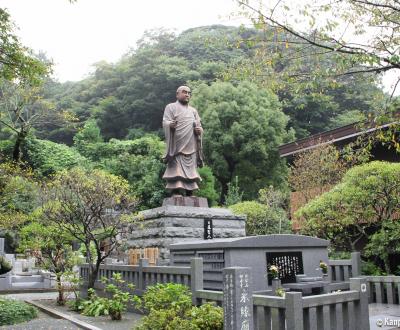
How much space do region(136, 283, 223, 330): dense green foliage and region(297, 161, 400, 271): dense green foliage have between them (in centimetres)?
660

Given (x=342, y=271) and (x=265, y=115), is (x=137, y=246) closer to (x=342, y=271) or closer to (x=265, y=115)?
(x=342, y=271)

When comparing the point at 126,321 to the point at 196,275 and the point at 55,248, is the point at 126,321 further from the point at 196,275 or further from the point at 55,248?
the point at 55,248

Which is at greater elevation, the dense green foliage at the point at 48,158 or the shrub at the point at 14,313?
the dense green foliage at the point at 48,158

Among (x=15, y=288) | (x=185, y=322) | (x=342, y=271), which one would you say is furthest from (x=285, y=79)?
(x=15, y=288)

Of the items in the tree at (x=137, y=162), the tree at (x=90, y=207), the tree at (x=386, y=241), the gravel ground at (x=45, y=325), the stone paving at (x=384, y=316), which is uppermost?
the tree at (x=137, y=162)

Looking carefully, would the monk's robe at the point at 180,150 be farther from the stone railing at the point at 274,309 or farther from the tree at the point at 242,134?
the tree at the point at 242,134

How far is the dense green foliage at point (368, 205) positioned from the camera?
12117mm

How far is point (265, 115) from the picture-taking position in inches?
1104

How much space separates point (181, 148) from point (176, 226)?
7.48 ft

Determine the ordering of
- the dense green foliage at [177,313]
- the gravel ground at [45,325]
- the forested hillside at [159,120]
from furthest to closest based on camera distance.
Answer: the forested hillside at [159,120], the gravel ground at [45,325], the dense green foliage at [177,313]

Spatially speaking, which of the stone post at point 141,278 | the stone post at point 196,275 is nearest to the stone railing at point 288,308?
the stone post at point 196,275

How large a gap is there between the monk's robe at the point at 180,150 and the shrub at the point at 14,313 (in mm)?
4949

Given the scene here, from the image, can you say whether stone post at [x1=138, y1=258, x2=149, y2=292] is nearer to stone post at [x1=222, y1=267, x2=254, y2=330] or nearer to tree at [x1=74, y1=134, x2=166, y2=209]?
stone post at [x1=222, y1=267, x2=254, y2=330]

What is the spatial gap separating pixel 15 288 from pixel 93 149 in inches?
669
